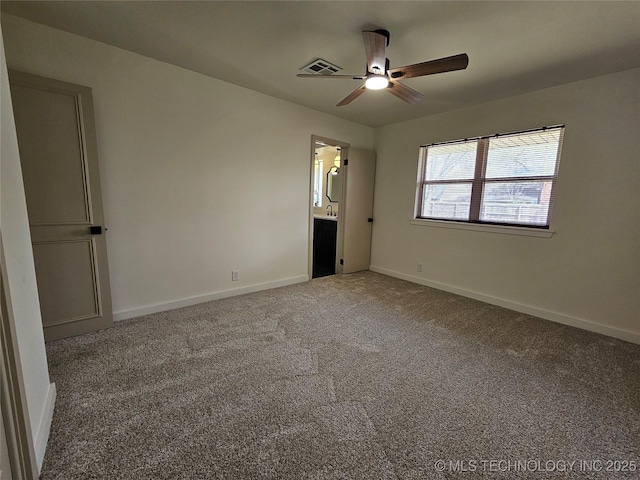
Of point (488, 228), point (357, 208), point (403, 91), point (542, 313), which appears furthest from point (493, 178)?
point (357, 208)

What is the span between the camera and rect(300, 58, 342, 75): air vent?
2.48 metres

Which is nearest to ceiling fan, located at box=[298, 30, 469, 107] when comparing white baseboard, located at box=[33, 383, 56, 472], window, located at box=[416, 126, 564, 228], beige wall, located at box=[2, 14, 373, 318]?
beige wall, located at box=[2, 14, 373, 318]

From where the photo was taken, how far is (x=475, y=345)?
7.75 feet

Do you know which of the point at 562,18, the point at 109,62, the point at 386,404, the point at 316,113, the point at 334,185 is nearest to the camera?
the point at 386,404

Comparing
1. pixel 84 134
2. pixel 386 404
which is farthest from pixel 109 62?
pixel 386 404

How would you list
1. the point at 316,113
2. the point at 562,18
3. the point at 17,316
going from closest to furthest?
the point at 17,316 < the point at 562,18 < the point at 316,113

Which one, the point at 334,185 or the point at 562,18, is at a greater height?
the point at 562,18

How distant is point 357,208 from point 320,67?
2361mm

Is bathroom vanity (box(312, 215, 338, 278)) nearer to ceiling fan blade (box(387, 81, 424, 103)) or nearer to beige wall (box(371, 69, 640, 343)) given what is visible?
beige wall (box(371, 69, 640, 343))

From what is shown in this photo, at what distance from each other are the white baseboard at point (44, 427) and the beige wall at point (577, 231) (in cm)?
412

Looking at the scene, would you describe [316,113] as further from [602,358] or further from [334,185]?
[602,358]

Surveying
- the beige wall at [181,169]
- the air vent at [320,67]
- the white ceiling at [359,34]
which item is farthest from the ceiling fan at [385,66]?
the beige wall at [181,169]

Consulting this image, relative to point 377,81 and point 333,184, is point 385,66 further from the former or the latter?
point 333,184

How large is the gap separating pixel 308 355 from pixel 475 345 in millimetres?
1515
